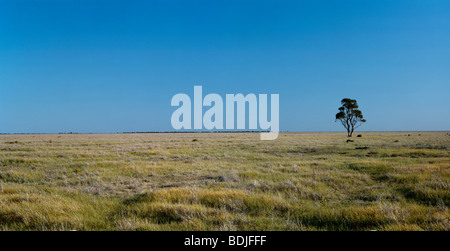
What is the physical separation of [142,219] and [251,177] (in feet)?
22.9

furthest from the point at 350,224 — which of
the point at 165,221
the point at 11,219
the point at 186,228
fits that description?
the point at 11,219

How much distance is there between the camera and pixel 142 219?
21.0 feet

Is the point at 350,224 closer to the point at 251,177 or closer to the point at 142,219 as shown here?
the point at 142,219

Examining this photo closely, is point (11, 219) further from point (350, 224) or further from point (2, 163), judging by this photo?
point (2, 163)

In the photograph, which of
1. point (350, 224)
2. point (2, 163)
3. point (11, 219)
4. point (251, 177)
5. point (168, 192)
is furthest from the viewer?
point (2, 163)

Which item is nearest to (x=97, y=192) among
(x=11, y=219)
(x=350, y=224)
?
(x=11, y=219)

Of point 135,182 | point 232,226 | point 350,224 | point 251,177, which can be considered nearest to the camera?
point 232,226
